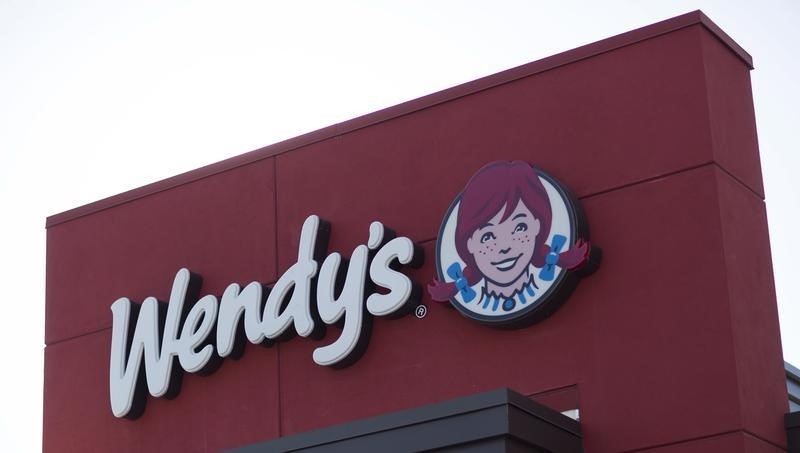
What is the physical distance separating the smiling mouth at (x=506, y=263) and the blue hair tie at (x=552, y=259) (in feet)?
1.18

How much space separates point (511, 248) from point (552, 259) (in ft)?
1.83

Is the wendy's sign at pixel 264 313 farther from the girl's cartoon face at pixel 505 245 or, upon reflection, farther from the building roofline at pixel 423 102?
the building roofline at pixel 423 102

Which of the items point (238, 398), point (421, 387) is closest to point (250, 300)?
point (238, 398)

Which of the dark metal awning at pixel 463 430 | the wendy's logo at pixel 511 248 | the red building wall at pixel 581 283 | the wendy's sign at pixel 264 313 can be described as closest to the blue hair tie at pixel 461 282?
the wendy's logo at pixel 511 248

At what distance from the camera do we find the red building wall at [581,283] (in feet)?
49.5

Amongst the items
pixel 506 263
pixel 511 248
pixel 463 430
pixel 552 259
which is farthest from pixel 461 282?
pixel 463 430

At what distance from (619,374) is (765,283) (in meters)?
1.86

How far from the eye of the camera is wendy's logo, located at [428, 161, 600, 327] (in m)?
15.7

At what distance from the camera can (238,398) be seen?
59.2 ft

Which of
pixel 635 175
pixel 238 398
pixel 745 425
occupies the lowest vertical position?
pixel 745 425

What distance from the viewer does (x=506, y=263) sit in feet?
52.9

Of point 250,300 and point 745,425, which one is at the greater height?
point 250,300

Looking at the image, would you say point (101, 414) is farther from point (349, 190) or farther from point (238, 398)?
point (349, 190)

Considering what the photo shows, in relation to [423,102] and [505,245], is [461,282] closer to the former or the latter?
[505,245]
